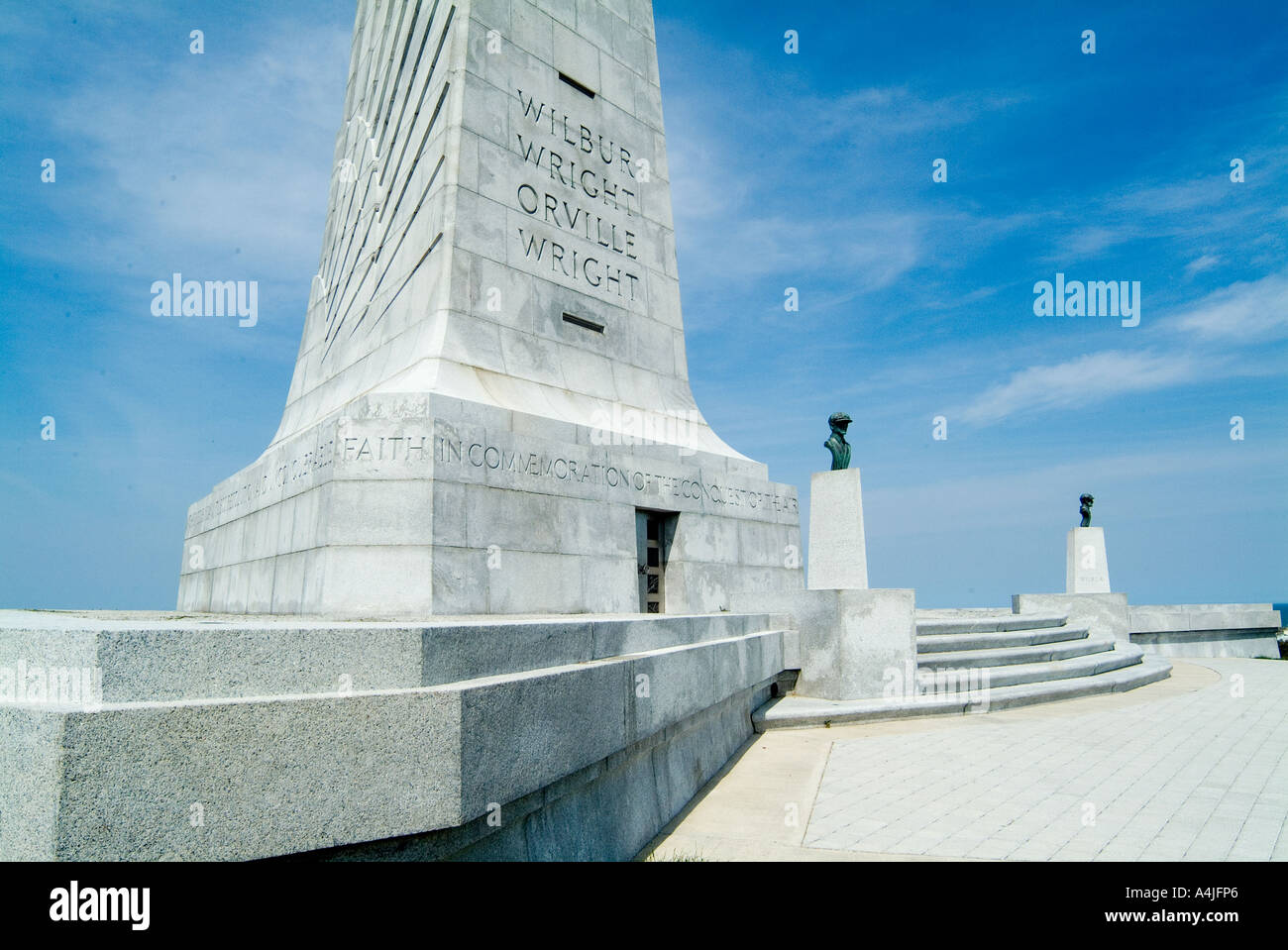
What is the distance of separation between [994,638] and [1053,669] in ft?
3.55

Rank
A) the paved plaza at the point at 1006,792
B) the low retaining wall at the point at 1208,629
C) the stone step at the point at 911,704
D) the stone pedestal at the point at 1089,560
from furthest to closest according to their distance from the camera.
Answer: the low retaining wall at the point at 1208,629 < the stone pedestal at the point at 1089,560 < the stone step at the point at 911,704 < the paved plaza at the point at 1006,792

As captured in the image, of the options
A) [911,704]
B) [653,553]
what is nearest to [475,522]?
[653,553]

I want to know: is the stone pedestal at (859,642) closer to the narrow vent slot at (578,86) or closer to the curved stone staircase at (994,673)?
the curved stone staircase at (994,673)

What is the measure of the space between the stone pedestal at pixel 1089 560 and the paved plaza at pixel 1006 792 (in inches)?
383

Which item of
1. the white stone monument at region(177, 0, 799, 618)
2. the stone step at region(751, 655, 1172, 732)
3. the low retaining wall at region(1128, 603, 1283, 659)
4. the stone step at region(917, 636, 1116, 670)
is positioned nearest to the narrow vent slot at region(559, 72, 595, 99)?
the white stone monument at region(177, 0, 799, 618)

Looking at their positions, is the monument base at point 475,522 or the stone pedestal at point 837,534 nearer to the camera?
the monument base at point 475,522

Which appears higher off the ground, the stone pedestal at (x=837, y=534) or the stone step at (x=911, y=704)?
the stone pedestal at (x=837, y=534)

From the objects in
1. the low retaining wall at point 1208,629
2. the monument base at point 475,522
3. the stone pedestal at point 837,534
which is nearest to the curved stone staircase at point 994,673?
the stone pedestal at point 837,534

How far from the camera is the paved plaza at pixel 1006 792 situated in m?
5.46

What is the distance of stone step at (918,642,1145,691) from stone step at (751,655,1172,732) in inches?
5.4

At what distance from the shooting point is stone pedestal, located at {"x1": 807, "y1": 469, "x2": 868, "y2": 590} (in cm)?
1183

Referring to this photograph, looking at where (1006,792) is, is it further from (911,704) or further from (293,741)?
(293,741)
